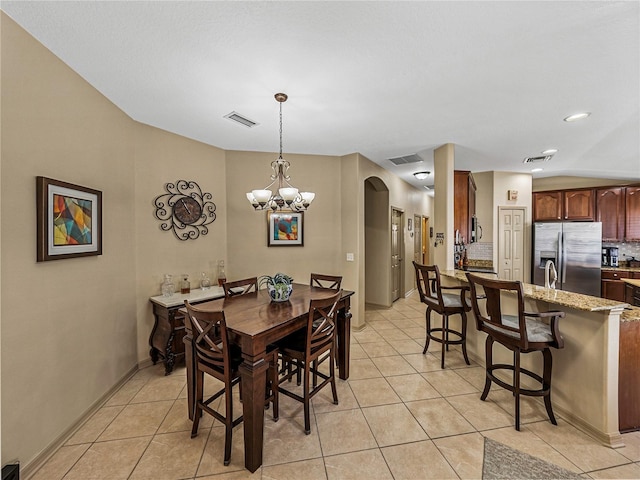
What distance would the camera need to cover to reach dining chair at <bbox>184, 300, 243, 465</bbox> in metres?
1.71

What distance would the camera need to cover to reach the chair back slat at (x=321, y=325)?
1.98 metres

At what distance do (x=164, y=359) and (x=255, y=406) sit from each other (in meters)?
1.74

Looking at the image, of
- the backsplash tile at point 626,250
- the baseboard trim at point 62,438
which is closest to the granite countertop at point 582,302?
the baseboard trim at point 62,438

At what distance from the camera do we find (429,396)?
8.19 ft

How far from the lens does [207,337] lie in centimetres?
179

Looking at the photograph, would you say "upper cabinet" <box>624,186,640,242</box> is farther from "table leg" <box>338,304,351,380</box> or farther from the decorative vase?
the decorative vase

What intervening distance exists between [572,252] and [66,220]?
690cm

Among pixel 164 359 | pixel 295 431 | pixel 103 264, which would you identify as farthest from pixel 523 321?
pixel 103 264

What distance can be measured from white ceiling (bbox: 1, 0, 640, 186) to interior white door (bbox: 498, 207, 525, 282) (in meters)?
2.22

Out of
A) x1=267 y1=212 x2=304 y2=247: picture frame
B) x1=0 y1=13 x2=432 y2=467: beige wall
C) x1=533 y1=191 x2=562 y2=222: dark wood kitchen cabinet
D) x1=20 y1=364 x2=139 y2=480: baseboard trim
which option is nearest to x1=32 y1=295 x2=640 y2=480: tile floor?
x1=20 y1=364 x2=139 y2=480: baseboard trim

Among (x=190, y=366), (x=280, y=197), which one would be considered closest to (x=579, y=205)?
(x=280, y=197)

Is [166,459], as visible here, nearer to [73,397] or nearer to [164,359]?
[73,397]

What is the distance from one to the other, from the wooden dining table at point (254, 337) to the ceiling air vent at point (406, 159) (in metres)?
2.80

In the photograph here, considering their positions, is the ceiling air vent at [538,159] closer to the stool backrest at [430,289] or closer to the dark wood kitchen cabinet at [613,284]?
the dark wood kitchen cabinet at [613,284]
